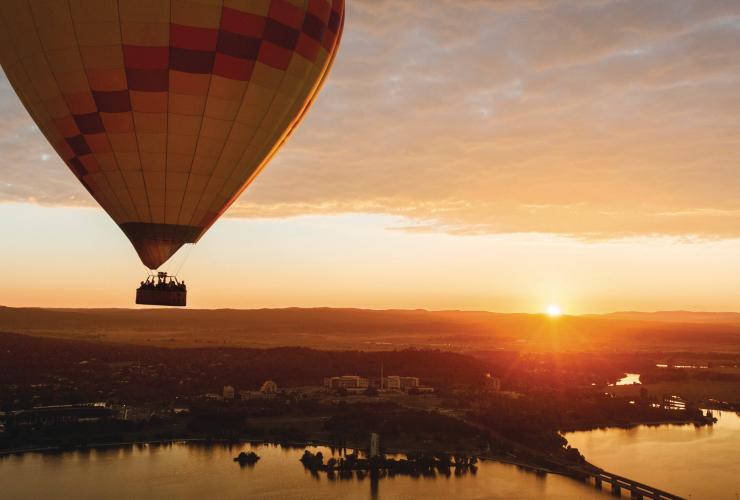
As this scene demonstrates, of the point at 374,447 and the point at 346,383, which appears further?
the point at 346,383

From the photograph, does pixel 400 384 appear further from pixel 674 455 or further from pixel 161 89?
pixel 161 89

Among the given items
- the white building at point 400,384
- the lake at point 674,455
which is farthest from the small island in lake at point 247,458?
the white building at point 400,384

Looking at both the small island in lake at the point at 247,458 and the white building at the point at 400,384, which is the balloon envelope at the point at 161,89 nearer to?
the small island in lake at the point at 247,458

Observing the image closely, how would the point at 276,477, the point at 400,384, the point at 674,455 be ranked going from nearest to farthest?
the point at 276,477 → the point at 674,455 → the point at 400,384

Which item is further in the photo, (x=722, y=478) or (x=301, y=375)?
(x=301, y=375)

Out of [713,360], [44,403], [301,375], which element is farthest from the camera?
[713,360]

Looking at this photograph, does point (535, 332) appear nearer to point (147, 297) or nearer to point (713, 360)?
point (713, 360)

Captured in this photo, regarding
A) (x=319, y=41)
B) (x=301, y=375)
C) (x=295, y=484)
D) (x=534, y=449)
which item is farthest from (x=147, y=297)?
(x=301, y=375)

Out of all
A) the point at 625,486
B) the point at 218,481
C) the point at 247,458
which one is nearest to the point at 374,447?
the point at 247,458
